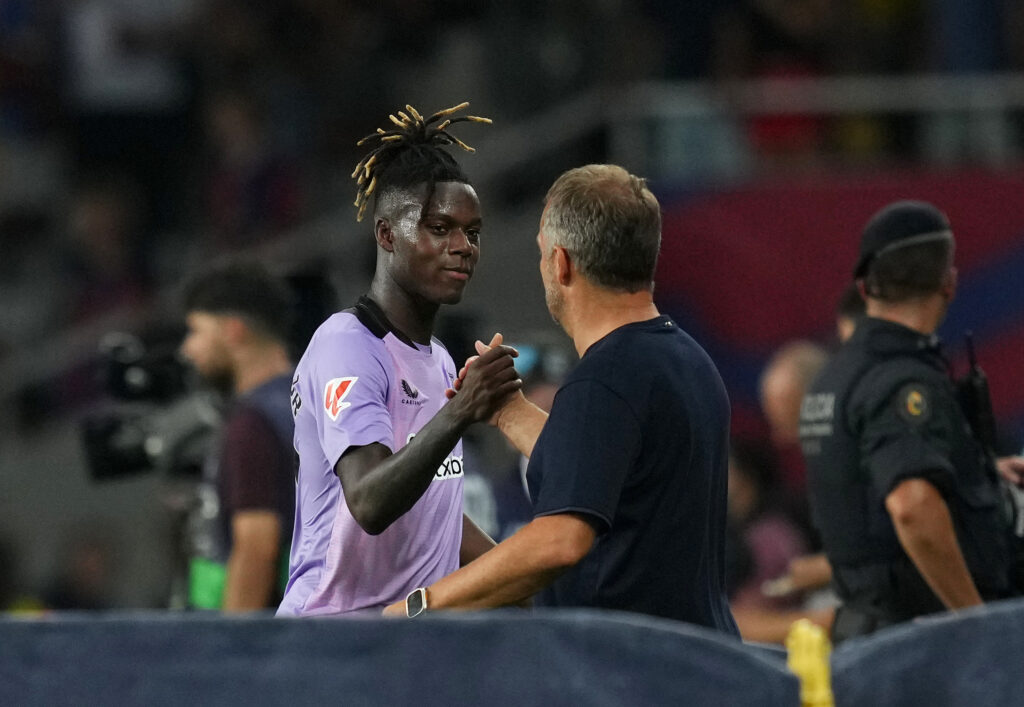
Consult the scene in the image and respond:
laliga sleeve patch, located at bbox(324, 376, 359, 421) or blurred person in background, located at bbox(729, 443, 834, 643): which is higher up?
laliga sleeve patch, located at bbox(324, 376, 359, 421)

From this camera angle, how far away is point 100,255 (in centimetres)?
1142

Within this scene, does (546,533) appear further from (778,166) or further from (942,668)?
(778,166)

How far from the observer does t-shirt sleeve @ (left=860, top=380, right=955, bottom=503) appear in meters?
4.96

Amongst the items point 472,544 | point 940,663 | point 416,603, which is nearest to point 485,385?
point 416,603

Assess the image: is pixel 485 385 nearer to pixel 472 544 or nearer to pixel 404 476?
pixel 404 476

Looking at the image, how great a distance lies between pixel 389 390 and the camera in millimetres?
3904

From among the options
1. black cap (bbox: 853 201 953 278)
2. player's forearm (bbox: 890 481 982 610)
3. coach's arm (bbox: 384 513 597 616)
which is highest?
black cap (bbox: 853 201 953 278)

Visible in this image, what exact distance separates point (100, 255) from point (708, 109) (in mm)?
3998

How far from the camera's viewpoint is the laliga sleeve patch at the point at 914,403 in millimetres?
5043

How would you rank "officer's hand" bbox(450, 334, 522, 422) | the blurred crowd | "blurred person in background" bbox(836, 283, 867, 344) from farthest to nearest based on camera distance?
the blurred crowd → "blurred person in background" bbox(836, 283, 867, 344) → "officer's hand" bbox(450, 334, 522, 422)

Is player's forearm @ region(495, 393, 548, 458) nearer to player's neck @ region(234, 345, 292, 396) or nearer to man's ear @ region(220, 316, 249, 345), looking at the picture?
Answer: player's neck @ region(234, 345, 292, 396)

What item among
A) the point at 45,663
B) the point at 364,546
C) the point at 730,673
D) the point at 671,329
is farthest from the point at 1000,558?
the point at 45,663

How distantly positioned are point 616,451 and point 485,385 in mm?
301

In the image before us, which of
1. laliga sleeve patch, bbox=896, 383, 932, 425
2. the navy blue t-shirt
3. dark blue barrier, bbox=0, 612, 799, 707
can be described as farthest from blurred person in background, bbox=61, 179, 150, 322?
dark blue barrier, bbox=0, 612, 799, 707
